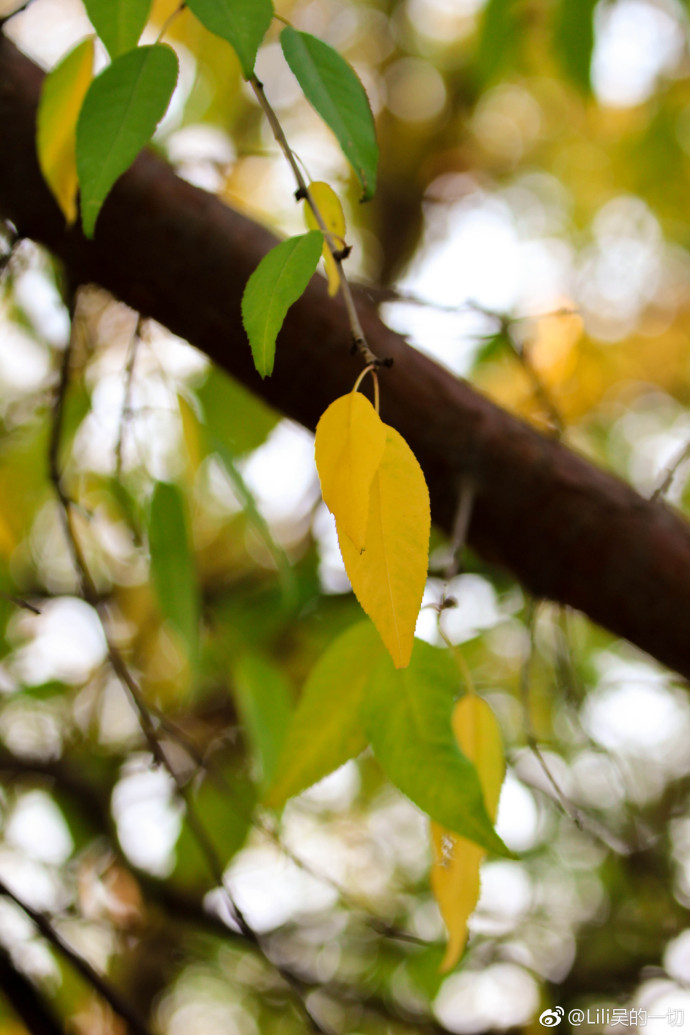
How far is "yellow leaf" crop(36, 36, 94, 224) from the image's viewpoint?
544 mm

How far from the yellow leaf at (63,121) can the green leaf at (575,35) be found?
490 mm

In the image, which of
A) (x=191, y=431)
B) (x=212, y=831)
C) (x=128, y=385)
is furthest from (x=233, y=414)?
(x=212, y=831)

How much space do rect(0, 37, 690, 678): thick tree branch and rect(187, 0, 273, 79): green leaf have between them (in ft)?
0.79

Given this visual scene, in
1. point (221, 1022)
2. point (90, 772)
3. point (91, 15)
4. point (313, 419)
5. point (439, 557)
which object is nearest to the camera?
point (91, 15)

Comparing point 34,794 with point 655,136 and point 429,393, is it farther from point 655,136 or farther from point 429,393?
point 655,136

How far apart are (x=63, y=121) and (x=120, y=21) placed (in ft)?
0.52

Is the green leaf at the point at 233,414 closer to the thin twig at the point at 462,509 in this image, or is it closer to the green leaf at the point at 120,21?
the thin twig at the point at 462,509

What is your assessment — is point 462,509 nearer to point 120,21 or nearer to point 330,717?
point 330,717

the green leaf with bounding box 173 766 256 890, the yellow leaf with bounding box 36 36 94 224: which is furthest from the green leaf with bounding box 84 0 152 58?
the green leaf with bounding box 173 766 256 890

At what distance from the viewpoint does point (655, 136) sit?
5.87 feet

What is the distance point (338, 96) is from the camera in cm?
39

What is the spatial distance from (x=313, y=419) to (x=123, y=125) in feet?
0.98

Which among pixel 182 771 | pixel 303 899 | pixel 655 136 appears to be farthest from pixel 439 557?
pixel 655 136

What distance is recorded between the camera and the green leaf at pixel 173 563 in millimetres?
650
